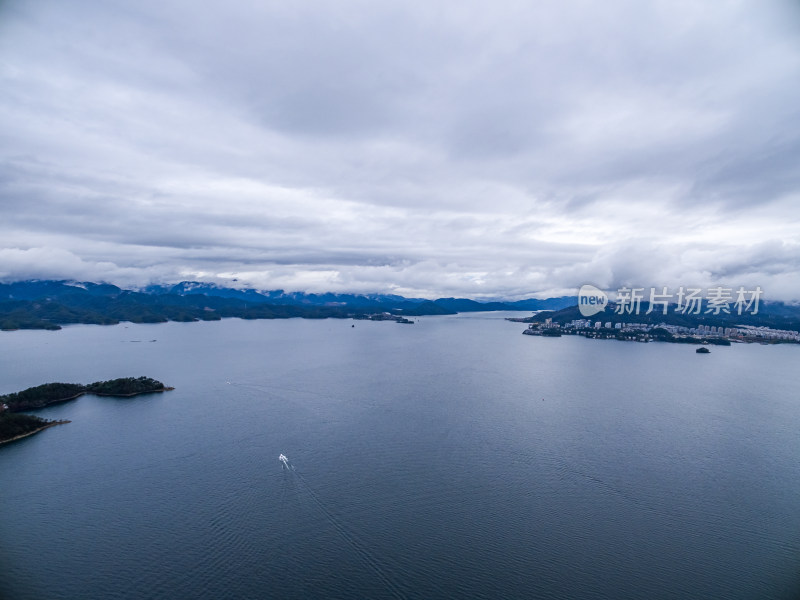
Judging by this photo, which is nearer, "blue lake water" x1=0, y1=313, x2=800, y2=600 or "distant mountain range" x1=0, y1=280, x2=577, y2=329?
"blue lake water" x1=0, y1=313, x2=800, y2=600

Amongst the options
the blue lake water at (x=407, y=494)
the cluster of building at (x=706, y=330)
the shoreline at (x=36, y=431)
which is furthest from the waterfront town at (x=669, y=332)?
the shoreline at (x=36, y=431)

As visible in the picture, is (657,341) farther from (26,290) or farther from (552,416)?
(26,290)

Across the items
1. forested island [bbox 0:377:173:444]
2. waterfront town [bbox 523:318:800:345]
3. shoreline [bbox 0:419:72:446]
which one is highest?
waterfront town [bbox 523:318:800:345]

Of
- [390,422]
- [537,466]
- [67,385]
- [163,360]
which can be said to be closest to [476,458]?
[537,466]

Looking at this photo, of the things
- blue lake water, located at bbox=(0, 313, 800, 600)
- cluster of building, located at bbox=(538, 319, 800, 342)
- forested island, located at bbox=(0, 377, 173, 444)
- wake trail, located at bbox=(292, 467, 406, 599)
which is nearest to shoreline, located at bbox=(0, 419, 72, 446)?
forested island, located at bbox=(0, 377, 173, 444)

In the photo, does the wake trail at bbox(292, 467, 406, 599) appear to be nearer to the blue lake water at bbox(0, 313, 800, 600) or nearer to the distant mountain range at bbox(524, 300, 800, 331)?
the blue lake water at bbox(0, 313, 800, 600)

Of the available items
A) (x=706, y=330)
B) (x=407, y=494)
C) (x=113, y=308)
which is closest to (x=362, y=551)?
(x=407, y=494)

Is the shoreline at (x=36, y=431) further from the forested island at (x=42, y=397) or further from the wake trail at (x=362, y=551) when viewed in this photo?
the wake trail at (x=362, y=551)
